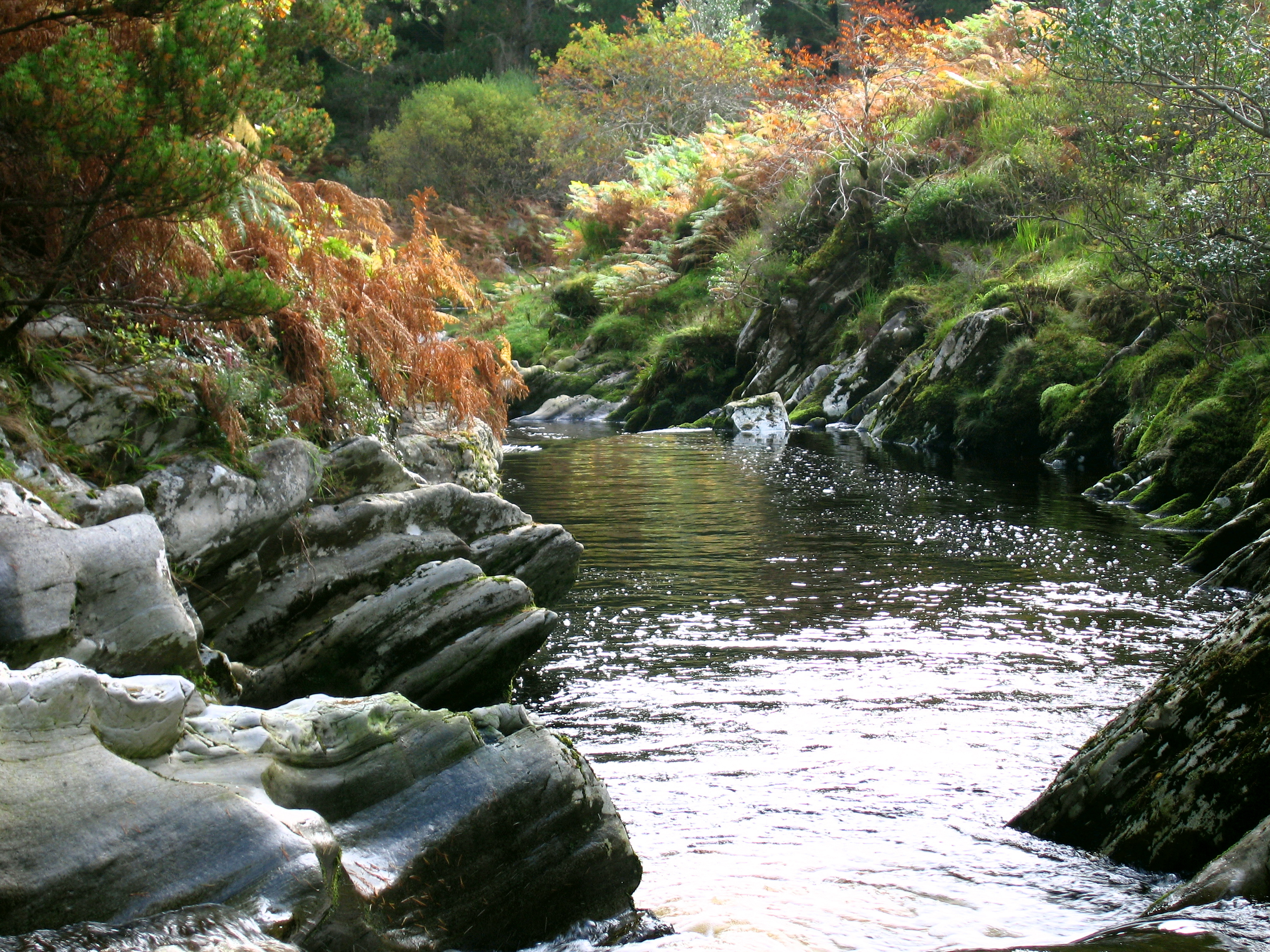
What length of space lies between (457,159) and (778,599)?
120 ft

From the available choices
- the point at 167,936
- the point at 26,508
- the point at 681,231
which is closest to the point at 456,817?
the point at 167,936

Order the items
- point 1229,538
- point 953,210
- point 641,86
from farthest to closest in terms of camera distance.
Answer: point 641,86 → point 953,210 → point 1229,538

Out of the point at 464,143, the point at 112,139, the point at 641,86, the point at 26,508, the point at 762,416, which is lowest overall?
the point at 762,416

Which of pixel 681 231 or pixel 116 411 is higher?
pixel 681 231

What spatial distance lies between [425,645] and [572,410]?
71.9ft

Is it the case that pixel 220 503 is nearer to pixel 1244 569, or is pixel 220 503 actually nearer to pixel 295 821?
pixel 295 821

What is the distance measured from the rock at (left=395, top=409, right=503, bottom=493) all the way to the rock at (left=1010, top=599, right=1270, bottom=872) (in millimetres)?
5314

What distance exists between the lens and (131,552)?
4812 millimetres

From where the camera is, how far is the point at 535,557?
793 centimetres

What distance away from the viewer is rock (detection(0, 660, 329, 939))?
321cm

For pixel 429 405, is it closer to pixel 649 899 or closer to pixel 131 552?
pixel 131 552

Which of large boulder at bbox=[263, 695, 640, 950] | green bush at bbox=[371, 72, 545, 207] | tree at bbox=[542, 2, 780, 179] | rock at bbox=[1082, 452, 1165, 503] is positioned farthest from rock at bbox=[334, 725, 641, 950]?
green bush at bbox=[371, 72, 545, 207]

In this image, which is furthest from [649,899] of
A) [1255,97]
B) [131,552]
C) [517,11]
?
[517,11]

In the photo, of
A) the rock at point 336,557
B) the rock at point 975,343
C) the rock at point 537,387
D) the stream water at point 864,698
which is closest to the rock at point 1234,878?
the stream water at point 864,698
